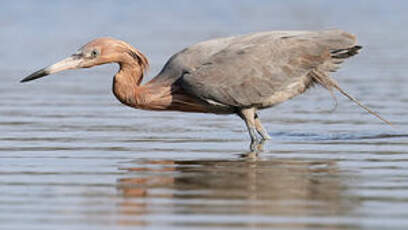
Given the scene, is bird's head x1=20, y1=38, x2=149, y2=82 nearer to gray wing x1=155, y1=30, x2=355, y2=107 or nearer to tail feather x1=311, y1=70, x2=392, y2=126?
gray wing x1=155, y1=30, x2=355, y2=107

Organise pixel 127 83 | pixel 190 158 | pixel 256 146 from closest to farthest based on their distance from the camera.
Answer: pixel 190 158 → pixel 256 146 → pixel 127 83

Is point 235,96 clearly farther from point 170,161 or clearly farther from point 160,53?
point 160,53

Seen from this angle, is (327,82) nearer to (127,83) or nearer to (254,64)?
(254,64)

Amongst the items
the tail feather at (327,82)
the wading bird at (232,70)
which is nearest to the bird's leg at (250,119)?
the wading bird at (232,70)

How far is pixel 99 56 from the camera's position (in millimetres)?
10836

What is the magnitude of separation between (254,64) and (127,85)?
4.30ft

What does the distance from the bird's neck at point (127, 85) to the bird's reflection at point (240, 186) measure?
1.68m

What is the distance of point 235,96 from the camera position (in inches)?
423

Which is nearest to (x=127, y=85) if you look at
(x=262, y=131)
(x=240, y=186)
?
(x=262, y=131)

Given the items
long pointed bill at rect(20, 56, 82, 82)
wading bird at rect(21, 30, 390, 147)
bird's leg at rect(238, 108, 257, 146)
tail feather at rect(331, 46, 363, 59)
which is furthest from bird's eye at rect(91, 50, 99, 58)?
tail feather at rect(331, 46, 363, 59)

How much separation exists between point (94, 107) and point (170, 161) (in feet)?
12.2

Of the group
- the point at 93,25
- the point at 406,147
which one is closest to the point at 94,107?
the point at 406,147

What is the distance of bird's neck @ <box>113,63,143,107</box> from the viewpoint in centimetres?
1101

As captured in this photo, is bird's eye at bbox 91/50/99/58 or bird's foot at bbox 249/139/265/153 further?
bird's eye at bbox 91/50/99/58
